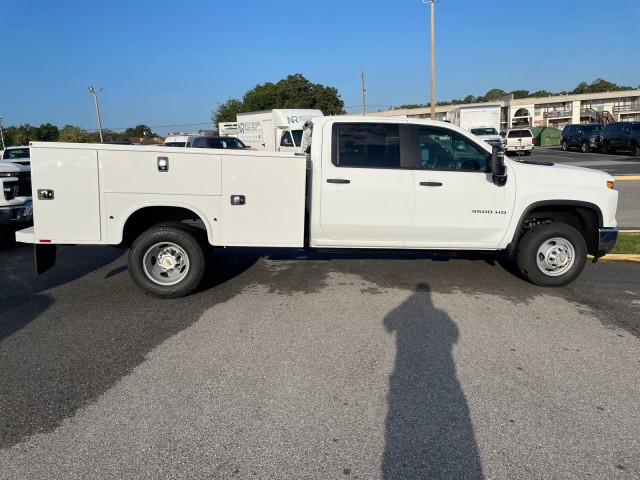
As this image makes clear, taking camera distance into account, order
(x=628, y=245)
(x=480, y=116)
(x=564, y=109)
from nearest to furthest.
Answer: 1. (x=628, y=245)
2. (x=480, y=116)
3. (x=564, y=109)

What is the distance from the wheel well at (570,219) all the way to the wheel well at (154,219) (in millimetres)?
3901

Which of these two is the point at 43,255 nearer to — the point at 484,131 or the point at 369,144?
the point at 369,144

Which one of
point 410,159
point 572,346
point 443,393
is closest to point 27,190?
point 410,159

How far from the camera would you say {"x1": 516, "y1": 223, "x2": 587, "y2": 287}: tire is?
245 inches

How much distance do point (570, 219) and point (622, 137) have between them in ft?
91.6

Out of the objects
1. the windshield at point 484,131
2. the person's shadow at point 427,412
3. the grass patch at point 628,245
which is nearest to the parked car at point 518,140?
the windshield at point 484,131

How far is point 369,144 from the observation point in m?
6.05

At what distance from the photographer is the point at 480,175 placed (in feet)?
19.8

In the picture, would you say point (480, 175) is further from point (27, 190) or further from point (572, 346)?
point (27, 190)

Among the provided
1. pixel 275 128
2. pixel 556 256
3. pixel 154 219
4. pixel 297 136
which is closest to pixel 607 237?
pixel 556 256

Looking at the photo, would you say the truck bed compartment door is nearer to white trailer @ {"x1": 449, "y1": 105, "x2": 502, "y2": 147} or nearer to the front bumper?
the front bumper

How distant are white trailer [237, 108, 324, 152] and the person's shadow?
12.9 metres

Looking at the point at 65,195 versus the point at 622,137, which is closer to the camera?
the point at 65,195

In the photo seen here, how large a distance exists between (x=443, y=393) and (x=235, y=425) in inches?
60.0
